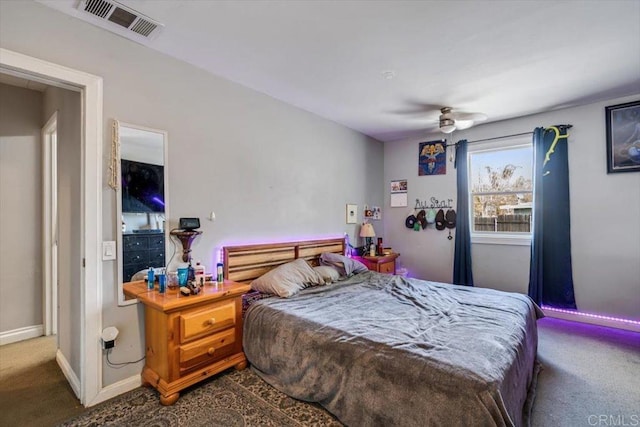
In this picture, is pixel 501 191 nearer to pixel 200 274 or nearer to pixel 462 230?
pixel 462 230

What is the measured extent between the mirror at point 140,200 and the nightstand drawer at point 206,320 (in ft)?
1.71

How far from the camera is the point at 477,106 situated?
11.4 feet

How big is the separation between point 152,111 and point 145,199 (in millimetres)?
702

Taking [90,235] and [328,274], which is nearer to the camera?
[90,235]

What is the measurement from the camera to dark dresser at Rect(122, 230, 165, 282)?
2.15 m

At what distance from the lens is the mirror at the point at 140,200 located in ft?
6.98

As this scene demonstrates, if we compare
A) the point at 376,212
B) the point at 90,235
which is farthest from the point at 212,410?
the point at 376,212

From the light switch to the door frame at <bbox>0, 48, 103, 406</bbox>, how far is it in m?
0.03

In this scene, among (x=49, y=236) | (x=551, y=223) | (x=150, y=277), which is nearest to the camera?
(x=150, y=277)

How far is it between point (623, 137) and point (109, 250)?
5106 millimetres

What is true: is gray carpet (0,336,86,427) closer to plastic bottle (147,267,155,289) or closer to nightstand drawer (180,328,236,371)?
nightstand drawer (180,328,236,371)

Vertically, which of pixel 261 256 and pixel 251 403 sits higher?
pixel 261 256

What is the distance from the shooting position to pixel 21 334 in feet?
9.92

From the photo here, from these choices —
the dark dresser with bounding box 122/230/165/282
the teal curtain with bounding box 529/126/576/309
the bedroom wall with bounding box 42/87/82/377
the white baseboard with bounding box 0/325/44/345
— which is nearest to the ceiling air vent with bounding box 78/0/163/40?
the bedroom wall with bounding box 42/87/82/377
